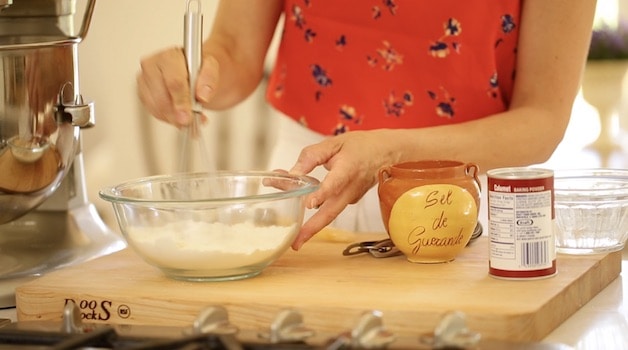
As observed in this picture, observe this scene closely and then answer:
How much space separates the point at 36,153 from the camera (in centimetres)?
124

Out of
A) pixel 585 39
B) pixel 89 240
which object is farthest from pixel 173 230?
pixel 585 39

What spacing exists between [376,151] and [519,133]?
0.83 feet

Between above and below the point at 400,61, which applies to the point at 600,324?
below

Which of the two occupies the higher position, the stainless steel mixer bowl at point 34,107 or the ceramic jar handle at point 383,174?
the stainless steel mixer bowl at point 34,107

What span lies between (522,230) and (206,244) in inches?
13.0

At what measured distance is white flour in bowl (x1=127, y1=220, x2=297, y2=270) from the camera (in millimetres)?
1177

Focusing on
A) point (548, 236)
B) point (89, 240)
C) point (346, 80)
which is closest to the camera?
point (548, 236)

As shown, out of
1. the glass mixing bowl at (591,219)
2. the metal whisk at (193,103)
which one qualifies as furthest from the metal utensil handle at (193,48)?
the glass mixing bowl at (591,219)

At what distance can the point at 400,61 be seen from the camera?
165 centimetres

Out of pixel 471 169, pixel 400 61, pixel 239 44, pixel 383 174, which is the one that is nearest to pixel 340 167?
pixel 383 174

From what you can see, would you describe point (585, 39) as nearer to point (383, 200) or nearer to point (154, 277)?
point (383, 200)

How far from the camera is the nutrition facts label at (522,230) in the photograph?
114 cm

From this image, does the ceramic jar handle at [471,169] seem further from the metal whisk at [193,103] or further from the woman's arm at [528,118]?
the metal whisk at [193,103]

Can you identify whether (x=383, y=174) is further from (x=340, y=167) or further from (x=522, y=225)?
(x=522, y=225)
